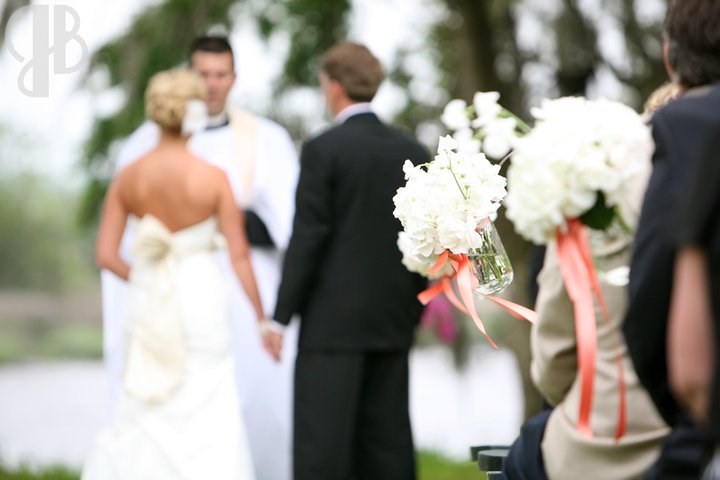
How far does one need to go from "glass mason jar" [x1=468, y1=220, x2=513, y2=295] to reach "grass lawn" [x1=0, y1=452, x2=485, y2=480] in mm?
4125

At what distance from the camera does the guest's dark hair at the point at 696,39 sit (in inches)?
96.5

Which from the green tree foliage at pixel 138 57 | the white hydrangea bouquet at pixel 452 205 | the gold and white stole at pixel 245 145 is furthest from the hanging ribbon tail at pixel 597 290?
the green tree foliage at pixel 138 57

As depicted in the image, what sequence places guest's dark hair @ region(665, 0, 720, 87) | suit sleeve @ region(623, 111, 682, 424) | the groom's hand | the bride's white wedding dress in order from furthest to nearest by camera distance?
1. the groom's hand
2. the bride's white wedding dress
3. guest's dark hair @ region(665, 0, 720, 87)
4. suit sleeve @ region(623, 111, 682, 424)

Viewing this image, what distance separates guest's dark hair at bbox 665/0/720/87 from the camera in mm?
2452

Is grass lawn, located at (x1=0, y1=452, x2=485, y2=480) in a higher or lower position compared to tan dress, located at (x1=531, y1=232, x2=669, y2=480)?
lower

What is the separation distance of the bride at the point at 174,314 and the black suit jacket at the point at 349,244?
1.15 ft

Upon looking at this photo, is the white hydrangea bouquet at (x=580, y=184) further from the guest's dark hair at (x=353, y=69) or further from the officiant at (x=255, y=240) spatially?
the officiant at (x=255, y=240)

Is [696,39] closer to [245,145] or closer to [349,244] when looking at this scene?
[349,244]

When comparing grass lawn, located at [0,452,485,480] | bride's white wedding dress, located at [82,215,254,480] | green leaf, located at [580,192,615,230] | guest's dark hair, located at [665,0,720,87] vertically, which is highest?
guest's dark hair, located at [665,0,720,87]

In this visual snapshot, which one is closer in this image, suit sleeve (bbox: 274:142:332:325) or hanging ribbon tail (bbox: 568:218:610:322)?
hanging ribbon tail (bbox: 568:218:610:322)

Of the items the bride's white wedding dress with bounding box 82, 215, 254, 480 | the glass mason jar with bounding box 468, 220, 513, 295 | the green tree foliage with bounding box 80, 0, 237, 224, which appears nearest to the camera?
the glass mason jar with bounding box 468, 220, 513, 295

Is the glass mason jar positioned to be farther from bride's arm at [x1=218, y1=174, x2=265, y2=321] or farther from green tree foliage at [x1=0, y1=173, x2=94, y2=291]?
green tree foliage at [x1=0, y1=173, x2=94, y2=291]

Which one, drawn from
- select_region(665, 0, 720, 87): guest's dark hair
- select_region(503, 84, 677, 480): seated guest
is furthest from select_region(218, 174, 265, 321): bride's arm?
select_region(665, 0, 720, 87): guest's dark hair

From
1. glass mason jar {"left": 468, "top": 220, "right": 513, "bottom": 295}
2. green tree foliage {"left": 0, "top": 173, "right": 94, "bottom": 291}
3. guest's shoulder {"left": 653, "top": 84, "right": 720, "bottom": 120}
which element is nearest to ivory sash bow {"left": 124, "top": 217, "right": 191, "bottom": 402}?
glass mason jar {"left": 468, "top": 220, "right": 513, "bottom": 295}
